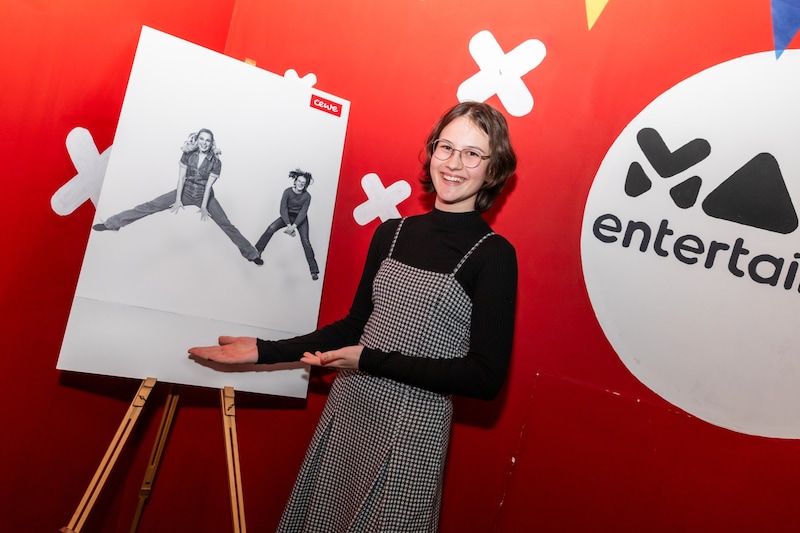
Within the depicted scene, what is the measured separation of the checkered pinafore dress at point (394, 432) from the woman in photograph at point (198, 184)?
1.77ft

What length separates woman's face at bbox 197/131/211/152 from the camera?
6.07 ft

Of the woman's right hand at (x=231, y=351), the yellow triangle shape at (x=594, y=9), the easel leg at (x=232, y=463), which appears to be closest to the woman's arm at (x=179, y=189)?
the woman's right hand at (x=231, y=351)

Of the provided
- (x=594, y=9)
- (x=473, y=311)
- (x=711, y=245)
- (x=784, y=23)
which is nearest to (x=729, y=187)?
(x=711, y=245)

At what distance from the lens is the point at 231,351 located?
184 cm

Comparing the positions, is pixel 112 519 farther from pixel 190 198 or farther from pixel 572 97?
pixel 572 97

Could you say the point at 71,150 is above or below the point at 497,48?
below

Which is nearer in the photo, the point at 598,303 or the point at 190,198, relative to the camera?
the point at 190,198

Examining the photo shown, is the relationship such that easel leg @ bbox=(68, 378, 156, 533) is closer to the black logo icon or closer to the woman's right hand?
the woman's right hand

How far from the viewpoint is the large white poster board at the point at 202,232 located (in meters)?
1.74

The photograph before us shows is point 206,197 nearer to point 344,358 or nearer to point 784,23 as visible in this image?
point 344,358

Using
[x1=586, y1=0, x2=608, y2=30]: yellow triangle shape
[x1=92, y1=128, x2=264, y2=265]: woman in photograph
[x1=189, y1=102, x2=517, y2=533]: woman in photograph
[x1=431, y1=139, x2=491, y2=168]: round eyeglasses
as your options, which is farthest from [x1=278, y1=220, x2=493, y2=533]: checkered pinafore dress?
[x1=586, y1=0, x2=608, y2=30]: yellow triangle shape

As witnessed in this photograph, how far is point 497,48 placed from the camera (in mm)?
2141

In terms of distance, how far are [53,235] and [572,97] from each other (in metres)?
1.57

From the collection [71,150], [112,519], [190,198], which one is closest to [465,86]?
[190,198]
